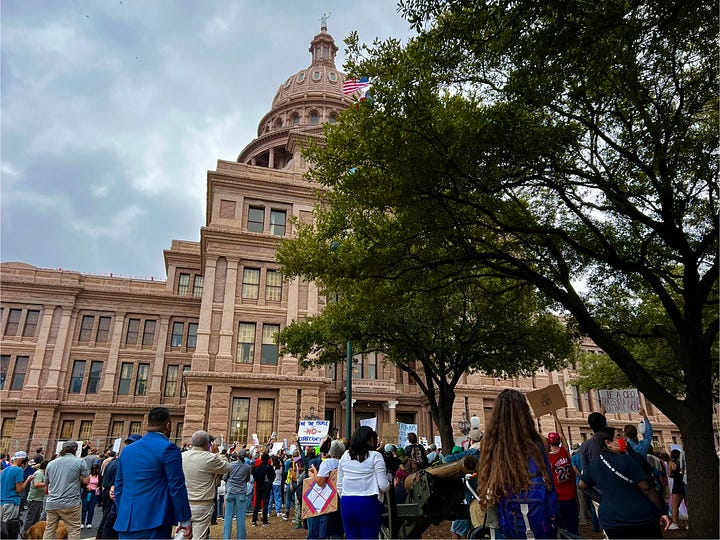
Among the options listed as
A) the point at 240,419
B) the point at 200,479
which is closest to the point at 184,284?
the point at 240,419

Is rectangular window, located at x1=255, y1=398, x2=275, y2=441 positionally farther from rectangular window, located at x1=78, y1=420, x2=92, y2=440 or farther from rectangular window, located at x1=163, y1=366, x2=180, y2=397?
rectangular window, located at x1=78, y1=420, x2=92, y2=440

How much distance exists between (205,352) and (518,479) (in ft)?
92.6

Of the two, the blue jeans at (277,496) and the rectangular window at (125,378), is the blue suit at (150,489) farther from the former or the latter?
the rectangular window at (125,378)

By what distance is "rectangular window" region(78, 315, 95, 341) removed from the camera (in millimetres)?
39812

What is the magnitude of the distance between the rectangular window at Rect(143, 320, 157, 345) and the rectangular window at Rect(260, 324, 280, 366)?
15.9 m

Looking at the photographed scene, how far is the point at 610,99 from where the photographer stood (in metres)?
9.95

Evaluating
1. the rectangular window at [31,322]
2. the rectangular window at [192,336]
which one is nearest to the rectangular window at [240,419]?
the rectangular window at [192,336]

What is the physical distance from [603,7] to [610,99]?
124 inches

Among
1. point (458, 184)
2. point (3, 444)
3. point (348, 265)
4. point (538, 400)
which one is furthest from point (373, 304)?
point (3, 444)

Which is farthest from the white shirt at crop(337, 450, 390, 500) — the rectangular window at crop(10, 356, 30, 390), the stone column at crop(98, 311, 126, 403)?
the rectangular window at crop(10, 356, 30, 390)

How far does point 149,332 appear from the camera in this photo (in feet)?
137

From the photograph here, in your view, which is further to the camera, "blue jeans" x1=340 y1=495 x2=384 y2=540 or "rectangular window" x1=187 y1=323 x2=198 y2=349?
"rectangular window" x1=187 y1=323 x2=198 y2=349

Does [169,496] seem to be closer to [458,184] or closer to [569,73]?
[458,184]

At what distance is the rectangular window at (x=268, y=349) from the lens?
3070 cm
